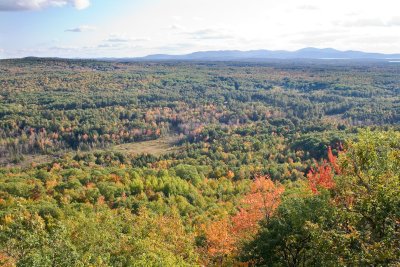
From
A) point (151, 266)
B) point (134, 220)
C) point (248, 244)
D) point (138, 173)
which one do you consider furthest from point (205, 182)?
point (151, 266)

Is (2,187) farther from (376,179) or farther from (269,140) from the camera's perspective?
(269,140)

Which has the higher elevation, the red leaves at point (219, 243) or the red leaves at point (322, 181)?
the red leaves at point (322, 181)

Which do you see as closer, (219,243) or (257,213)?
(257,213)

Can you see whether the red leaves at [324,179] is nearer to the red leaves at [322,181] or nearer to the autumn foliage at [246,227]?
the red leaves at [322,181]

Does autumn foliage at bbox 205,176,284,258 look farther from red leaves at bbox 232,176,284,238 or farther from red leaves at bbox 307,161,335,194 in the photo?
red leaves at bbox 307,161,335,194

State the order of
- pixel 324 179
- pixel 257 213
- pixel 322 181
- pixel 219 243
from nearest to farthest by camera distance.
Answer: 1. pixel 257 213
2. pixel 219 243
3. pixel 322 181
4. pixel 324 179

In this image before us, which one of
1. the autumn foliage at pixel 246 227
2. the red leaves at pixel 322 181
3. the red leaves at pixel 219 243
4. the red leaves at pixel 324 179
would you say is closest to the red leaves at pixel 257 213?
the autumn foliage at pixel 246 227

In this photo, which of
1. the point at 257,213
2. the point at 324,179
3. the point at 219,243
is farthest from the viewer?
the point at 324,179

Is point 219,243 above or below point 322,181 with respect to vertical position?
below

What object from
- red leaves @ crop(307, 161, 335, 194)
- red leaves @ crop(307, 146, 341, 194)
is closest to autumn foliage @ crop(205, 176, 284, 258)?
red leaves @ crop(307, 161, 335, 194)

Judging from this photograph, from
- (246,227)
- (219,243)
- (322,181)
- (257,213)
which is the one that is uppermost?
(322,181)

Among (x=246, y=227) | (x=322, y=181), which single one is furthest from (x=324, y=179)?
(x=246, y=227)

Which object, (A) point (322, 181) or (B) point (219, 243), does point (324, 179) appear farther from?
(B) point (219, 243)

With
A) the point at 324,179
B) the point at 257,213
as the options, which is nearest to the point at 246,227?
the point at 257,213
